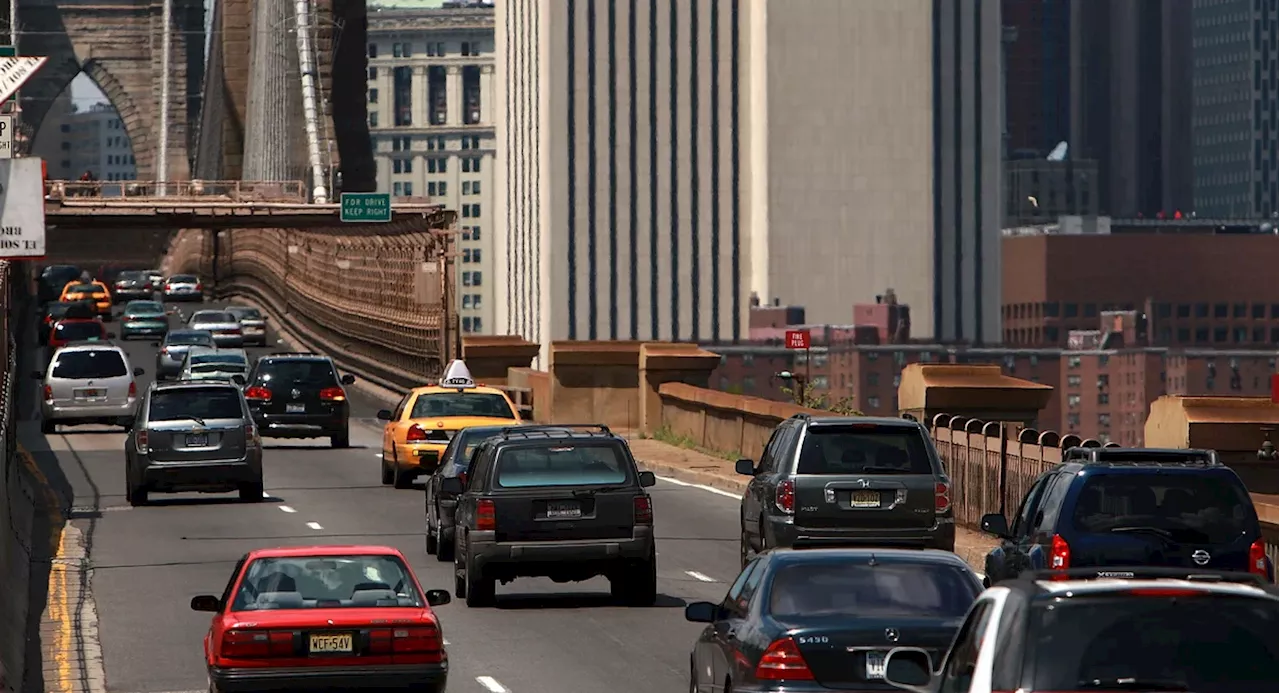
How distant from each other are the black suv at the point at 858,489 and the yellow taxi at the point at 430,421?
1209 centimetres

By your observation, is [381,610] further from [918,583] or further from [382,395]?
[382,395]

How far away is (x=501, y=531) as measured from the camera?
21.4m

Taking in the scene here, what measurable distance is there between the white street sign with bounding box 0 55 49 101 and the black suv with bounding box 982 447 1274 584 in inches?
312

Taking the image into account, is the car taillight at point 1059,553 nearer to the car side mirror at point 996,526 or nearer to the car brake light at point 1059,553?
the car brake light at point 1059,553

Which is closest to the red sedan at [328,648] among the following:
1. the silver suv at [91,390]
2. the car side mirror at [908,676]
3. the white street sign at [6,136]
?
the car side mirror at [908,676]

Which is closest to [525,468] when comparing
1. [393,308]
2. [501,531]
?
[501,531]

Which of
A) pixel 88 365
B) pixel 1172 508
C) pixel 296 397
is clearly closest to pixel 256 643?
pixel 1172 508

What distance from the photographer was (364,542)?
27.7 m

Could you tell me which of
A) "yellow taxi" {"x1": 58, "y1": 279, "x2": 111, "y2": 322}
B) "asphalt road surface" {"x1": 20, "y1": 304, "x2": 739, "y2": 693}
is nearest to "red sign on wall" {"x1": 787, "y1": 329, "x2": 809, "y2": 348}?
"asphalt road surface" {"x1": 20, "y1": 304, "x2": 739, "y2": 693}

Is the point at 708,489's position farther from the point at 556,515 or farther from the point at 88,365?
the point at 88,365

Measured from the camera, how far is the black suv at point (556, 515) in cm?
2142

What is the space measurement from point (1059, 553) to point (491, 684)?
13.8ft

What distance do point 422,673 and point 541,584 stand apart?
9764 mm

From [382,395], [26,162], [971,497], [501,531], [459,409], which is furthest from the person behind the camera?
[382,395]
